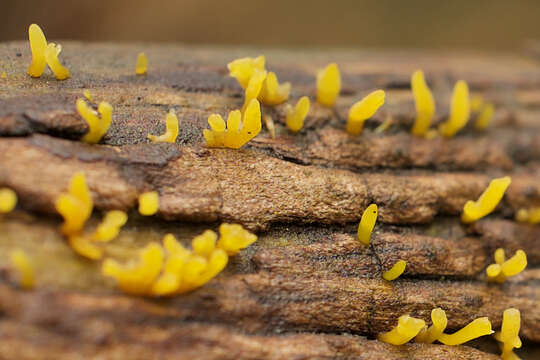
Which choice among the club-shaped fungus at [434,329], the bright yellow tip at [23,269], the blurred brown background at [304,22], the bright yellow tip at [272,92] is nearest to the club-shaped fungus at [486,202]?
the club-shaped fungus at [434,329]

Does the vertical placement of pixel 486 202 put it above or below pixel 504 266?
above

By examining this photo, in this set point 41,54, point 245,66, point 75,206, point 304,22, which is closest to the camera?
point 75,206

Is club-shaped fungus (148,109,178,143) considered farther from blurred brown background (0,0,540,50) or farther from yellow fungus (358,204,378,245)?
blurred brown background (0,0,540,50)

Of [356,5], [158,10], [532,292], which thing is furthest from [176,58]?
[356,5]

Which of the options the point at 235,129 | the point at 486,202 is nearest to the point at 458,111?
the point at 486,202

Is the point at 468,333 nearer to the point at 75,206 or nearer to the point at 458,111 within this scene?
the point at 458,111

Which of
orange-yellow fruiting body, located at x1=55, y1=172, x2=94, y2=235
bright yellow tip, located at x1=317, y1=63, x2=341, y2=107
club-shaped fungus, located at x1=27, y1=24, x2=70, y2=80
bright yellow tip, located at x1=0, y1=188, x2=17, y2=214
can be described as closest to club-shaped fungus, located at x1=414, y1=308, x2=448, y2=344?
bright yellow tip, located at x1=317, y1=63, x2=341, y2=107
